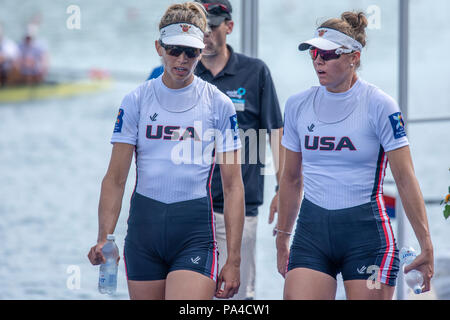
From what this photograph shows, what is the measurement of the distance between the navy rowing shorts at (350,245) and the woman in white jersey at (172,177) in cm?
34

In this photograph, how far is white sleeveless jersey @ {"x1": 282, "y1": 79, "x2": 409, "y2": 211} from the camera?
3285mm

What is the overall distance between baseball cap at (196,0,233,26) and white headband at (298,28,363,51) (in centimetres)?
104

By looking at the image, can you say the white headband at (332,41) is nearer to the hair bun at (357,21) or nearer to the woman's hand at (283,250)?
the hair bun at (357,21)

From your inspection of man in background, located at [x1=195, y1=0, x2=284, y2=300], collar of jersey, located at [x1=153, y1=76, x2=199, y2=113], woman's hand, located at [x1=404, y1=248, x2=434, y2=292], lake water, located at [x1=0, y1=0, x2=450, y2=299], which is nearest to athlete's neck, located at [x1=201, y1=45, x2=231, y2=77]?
man in background, located at [x1=195, y1=0, x2=284, y2=300]

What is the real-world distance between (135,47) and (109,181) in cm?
3894

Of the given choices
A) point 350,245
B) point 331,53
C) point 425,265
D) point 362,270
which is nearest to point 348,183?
point 350,245

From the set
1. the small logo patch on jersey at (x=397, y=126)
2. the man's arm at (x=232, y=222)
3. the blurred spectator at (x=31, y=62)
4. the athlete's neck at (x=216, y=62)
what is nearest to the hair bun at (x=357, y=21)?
the small logo patch on jersey at (x=397, y=126)

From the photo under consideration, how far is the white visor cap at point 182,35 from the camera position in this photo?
10.8 feet

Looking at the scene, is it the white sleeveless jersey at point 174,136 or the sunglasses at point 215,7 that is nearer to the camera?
the white sleeveless jersey at point 174,136

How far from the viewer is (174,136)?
10.9 feet

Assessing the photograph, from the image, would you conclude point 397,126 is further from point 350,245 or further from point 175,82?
point 175,82

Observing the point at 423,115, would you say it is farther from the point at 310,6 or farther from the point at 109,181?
the point at 310,6

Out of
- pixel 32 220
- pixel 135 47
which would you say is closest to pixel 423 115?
pixel 32 220

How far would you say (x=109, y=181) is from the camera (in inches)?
132
